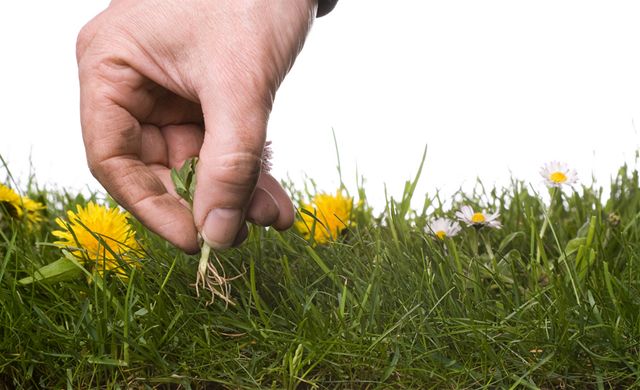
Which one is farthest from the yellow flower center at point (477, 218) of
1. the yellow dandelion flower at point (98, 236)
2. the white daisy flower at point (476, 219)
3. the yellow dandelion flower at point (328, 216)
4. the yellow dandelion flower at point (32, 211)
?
the yellow dandelion flower at point (32, 211)

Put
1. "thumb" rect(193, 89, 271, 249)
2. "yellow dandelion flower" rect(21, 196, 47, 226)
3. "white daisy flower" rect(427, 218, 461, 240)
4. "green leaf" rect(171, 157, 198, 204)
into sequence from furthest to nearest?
"yellow dandelion flower" rect(21, 196, 47, 226)
"white daisy flower" rect(427, 218, 461, 240)
"green leaf" rect(171, 157, 198, 204)
"thumb" rect(193, 89, 271, 249)

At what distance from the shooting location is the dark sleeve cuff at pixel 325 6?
2.06 m

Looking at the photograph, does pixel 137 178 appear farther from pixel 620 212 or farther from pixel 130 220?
pixel 620 212

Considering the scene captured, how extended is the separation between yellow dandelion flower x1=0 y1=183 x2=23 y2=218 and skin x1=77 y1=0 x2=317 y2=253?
0.62m

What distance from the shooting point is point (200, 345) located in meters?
1.77

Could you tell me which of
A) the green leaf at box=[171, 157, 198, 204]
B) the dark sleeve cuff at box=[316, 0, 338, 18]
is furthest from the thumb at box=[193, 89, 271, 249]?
the dark sleeve cuff at box=[316, 0, 338, 18]

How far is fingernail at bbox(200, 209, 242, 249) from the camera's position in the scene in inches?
65.4

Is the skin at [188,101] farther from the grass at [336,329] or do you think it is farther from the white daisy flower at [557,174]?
the white daisy flower at [557,174]

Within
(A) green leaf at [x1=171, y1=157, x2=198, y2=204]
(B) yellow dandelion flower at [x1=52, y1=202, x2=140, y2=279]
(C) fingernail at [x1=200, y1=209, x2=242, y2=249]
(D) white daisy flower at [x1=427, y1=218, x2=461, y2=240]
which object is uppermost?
(D) white daisy flower at [x1=427, y1=218, x2=461, y2=240]

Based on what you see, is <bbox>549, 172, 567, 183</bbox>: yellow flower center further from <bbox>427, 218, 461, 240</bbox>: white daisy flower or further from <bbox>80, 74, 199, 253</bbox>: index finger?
<bbox>80, 74, 199, 253</bbox>: index finger

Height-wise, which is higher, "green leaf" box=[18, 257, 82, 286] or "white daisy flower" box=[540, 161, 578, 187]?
"white daisy flower" box=[540, 161, 578, 187]

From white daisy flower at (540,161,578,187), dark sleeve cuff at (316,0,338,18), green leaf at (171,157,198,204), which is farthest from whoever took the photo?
white daisy flower at (540,161,578,187)

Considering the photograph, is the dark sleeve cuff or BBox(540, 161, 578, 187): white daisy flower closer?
the dark sleeve cuff

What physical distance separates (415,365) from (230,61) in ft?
2.25
